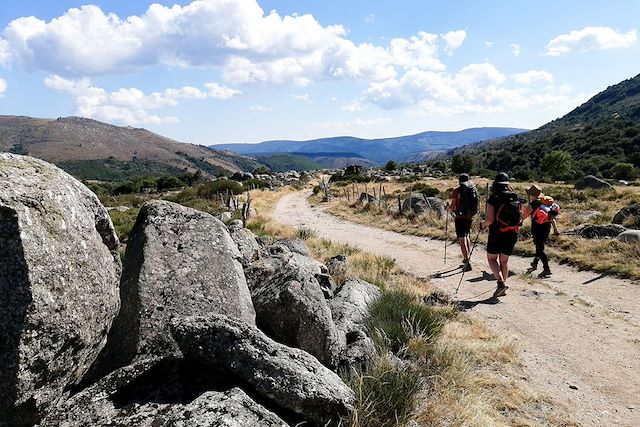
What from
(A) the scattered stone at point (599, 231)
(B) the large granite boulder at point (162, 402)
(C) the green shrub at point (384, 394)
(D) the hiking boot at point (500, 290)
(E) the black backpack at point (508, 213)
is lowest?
(D) the hiking boot at point (500, 290)

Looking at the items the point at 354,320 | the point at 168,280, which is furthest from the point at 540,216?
the point at 168,280

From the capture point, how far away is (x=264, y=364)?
3729mm

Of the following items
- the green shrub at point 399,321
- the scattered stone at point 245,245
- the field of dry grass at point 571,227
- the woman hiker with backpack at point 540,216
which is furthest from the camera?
the field of dry grass at point 571,227

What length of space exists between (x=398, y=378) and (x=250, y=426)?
78.7 inches

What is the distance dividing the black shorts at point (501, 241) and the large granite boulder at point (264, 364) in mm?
6586

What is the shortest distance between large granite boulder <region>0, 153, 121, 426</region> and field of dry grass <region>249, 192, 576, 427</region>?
2354 mm

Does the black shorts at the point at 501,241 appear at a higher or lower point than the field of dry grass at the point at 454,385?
higher

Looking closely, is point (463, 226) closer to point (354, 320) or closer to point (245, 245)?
point (245, 245)

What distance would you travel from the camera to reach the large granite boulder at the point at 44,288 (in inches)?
116

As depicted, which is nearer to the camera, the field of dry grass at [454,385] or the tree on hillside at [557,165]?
the field of dry grass at [454,385]

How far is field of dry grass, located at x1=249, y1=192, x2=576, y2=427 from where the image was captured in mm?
4527

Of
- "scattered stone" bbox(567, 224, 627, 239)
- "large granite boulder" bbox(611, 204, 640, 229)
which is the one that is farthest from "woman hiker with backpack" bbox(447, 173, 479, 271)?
"large granite boulder" bbox(611, 204, 640, 229)

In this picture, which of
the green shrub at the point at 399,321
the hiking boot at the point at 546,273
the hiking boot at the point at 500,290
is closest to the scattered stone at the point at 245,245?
the green shrub at the point at 399,321

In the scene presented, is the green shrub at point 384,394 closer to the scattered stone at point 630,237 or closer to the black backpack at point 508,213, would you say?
the black backpack at point 508,213
